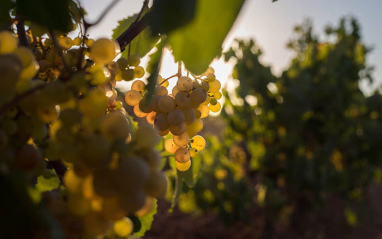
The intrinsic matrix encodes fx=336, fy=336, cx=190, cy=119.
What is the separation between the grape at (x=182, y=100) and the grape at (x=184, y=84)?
0.05 feet

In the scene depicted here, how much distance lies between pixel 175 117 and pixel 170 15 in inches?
11.2

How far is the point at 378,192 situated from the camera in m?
10.4

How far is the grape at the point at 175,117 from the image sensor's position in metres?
0.68

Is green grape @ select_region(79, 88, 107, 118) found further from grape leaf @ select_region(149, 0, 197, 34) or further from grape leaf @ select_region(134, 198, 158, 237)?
grape leaf @ select_region(134, 198, 158, 237)

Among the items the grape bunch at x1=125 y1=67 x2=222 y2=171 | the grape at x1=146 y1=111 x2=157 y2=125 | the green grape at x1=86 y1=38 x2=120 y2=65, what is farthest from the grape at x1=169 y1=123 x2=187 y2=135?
the green grape at x1=86 y1=38 x2=120 y2=65

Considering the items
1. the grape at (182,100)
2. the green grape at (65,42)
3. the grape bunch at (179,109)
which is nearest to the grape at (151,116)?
the grape bunch at (179,109)

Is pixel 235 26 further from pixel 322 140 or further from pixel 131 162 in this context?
pixel 322 140

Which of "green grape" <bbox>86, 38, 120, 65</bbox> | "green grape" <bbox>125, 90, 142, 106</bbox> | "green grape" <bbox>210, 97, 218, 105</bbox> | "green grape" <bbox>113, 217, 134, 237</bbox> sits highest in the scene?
"green grape" <bbox>210, 97, 218, 105</bbox>

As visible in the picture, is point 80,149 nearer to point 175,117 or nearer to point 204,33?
point 204,33

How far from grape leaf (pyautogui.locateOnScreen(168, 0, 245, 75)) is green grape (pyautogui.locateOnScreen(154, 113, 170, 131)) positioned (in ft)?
0.96

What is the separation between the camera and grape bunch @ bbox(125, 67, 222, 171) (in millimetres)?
699

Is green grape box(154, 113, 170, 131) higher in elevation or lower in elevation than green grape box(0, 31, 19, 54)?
higher

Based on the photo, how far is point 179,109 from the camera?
2.35 feet

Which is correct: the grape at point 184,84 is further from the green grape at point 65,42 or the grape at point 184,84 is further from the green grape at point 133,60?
the green grape at point 65,42
